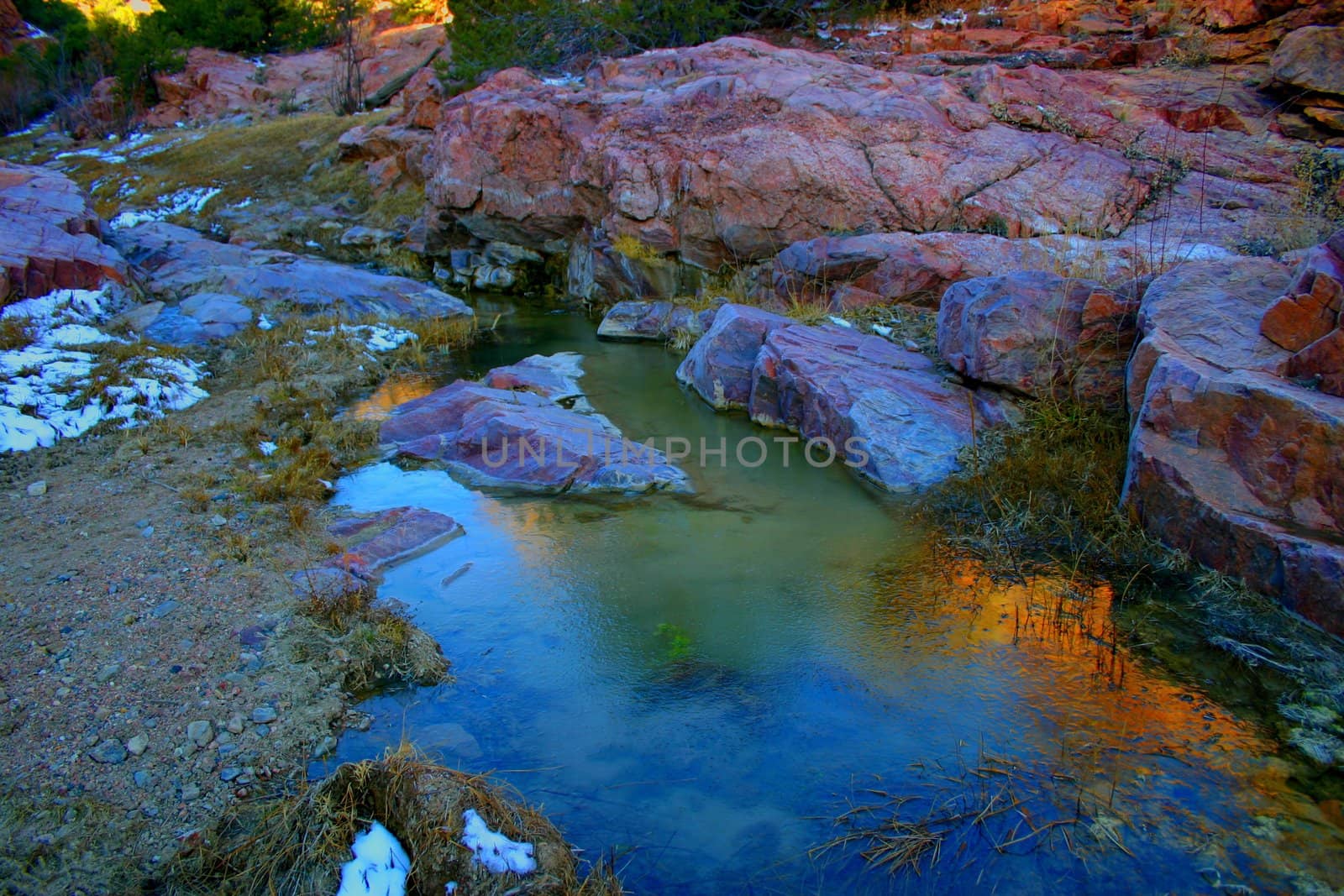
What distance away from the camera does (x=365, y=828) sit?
271 centimetres

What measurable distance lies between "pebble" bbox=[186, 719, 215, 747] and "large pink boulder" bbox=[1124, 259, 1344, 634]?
15.5 ft

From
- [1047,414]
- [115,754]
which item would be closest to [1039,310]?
[1047,414]

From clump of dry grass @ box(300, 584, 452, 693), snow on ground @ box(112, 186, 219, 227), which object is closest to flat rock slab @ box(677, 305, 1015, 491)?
clump of dry grass @ box(300, 584, 452, 693)

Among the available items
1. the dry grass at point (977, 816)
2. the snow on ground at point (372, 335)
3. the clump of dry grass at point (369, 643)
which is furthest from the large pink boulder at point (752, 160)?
the clump of dry grass at point (369, 643)

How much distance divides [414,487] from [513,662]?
2.46 meters

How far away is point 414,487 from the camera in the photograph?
232 inches

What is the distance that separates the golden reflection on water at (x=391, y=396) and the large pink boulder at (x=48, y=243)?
3370mm

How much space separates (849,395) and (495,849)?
461 centimetres

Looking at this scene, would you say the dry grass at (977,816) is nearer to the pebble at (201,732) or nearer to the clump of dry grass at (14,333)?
the pebble at (201,732)

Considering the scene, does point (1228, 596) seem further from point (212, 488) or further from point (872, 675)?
point (212, 488)

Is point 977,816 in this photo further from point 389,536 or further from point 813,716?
point 389,536

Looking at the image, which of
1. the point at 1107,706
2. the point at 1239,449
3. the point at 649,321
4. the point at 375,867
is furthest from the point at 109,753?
the point at 649,321

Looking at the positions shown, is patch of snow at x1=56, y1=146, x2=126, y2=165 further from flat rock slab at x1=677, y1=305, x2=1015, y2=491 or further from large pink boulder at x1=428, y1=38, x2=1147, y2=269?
flat rock slab at x1=677, y1=305, x2=1015, y2=491

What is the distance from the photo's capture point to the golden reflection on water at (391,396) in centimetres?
739
